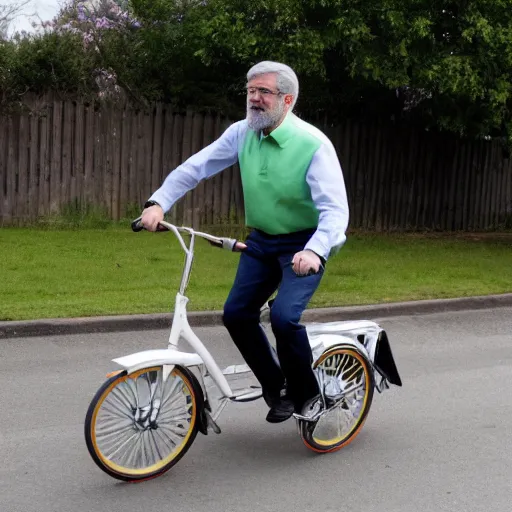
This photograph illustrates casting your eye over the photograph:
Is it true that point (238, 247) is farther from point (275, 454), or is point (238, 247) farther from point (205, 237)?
point (275, 454)

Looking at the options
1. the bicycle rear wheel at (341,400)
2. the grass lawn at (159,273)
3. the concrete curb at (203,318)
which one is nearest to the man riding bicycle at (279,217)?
the bicycle rear wheel at (341,400)

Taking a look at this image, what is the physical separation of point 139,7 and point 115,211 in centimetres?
334

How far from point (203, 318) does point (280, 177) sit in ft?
12.3

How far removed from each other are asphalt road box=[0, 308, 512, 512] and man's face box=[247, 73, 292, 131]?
1.76 meters

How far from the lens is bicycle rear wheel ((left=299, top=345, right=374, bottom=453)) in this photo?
485cm

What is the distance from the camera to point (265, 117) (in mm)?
4414

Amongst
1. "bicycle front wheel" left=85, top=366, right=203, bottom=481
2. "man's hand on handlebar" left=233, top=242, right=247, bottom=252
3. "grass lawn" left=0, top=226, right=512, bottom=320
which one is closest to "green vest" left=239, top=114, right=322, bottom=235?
"man's hand on handlebar" left=233, top=242, right=247, bottom=252

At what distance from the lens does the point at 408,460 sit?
4871 mm

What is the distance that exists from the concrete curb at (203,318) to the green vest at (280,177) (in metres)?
3.30

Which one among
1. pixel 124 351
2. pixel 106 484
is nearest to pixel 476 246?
pixel 124 351

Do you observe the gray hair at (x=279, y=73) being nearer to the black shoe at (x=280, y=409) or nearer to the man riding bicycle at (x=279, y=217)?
the man riding bicycle at (x=279, y=217)

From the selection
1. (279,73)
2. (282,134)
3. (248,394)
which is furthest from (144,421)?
(279,73)

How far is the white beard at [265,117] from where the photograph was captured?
4414 mm

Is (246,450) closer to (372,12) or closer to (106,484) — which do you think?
(106,484)
